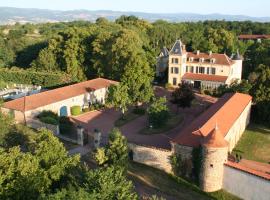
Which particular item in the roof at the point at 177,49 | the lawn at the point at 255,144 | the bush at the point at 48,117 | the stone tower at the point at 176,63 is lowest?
the lawn at the point at 255,144

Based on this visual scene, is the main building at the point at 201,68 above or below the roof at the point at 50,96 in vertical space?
above

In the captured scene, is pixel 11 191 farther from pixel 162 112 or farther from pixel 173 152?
pixel 162 112

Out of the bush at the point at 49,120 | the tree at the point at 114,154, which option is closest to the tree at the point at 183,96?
the bush at the point at 49,120

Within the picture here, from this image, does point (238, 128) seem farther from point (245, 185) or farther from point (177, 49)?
point (177, 49)

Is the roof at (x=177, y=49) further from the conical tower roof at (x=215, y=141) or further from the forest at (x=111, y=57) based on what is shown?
the conical tower roof at (x=215, y=141)

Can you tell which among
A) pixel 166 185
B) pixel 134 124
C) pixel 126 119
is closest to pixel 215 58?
pixel 126 119

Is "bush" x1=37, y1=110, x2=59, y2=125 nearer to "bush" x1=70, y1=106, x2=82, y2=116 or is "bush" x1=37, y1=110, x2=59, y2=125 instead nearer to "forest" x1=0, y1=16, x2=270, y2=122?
"bush" x1=70, y1=106, x2=82, y2=116

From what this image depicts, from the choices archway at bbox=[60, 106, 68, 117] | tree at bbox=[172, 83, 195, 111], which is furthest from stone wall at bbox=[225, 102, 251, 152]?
archway at bbox=[60, 106, 68, 117]
